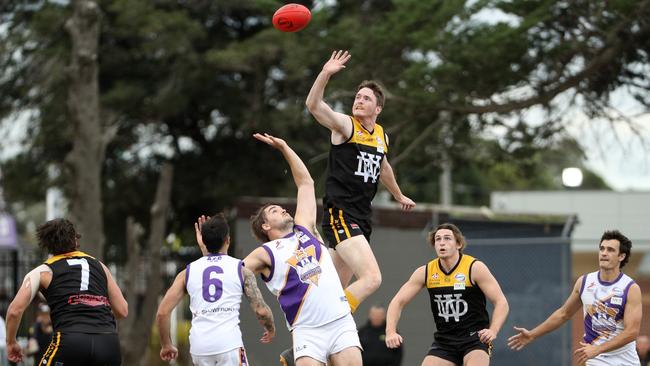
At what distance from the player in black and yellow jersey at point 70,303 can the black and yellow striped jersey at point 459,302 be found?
9.50 ft

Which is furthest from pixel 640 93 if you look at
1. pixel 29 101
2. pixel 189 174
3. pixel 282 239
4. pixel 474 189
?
pixel 474 189

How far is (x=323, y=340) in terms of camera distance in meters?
8.06

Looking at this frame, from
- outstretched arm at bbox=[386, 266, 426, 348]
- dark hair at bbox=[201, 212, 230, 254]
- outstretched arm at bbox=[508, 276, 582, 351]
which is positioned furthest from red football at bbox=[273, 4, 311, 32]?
outstretched arm at bbox=[508, 276, 582, 351]

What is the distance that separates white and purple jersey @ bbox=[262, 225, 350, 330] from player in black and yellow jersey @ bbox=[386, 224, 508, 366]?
1.20 m

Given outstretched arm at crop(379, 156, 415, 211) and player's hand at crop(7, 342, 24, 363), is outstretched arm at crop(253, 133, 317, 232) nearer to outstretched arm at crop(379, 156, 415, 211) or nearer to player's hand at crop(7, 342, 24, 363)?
outstretched arm at crop(379, 156, 415, 211)

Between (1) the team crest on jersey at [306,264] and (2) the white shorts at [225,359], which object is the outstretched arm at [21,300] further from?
(1) the team crest on jersey at [306,264]

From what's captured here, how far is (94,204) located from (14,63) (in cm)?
656

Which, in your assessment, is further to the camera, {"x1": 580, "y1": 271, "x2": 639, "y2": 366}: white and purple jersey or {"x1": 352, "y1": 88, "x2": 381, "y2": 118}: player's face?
{"x1": 580, "y1": 271, "x2": 639, "y2": 366}: white and purple jersey

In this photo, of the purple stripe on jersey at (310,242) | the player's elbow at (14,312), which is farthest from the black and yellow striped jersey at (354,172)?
the player's elbow at (14,312)

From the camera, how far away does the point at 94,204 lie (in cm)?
2058

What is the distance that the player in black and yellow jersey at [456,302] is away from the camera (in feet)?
30.1

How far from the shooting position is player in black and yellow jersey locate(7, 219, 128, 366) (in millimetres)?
8078

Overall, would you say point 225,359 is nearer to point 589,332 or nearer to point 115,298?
point 115,298

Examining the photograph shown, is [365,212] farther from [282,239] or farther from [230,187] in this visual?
[230,187]
